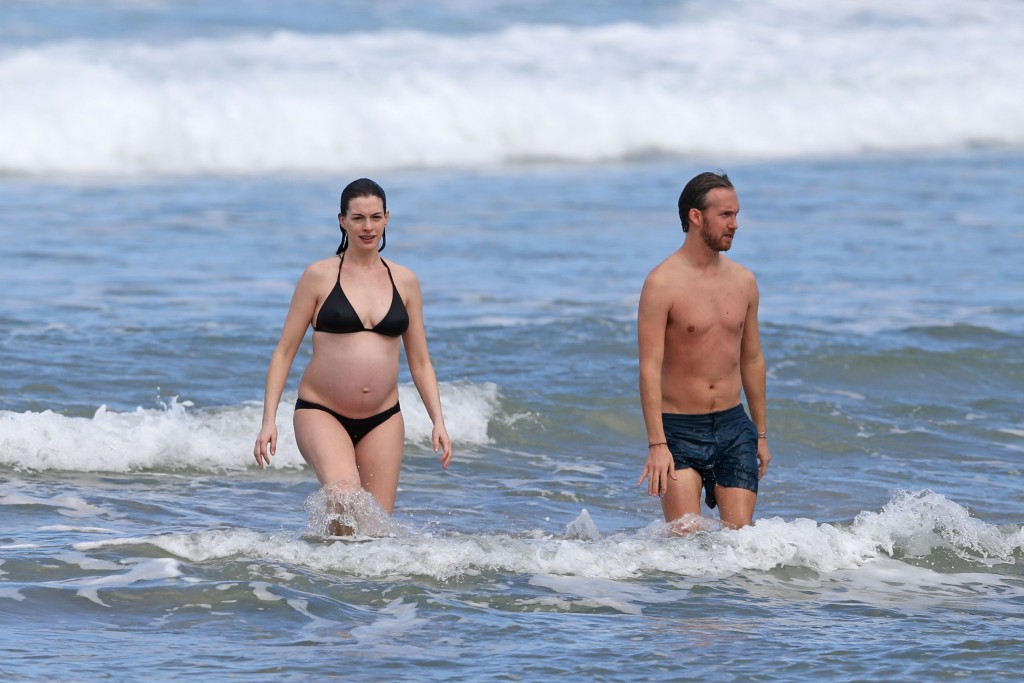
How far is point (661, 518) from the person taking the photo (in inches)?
339

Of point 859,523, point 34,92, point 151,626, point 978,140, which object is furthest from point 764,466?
point 978,140

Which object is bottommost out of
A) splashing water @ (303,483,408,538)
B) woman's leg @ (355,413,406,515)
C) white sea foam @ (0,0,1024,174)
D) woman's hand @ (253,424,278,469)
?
splashing water @ (303,483,408,538)

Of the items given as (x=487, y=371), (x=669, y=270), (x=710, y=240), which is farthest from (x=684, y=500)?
(x=487, y=371)

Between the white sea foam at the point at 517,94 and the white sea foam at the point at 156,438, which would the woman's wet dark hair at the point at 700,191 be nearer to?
the white sea foam at the point at 156,438

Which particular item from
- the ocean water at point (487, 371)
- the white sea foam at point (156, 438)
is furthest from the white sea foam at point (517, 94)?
the white sea foam at point (156, 438)

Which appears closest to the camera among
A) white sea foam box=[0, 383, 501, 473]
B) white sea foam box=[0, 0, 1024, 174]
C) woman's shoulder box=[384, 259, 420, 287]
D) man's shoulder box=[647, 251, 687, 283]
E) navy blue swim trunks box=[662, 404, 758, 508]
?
man's shoulder box=[647, 251, 687, 283]

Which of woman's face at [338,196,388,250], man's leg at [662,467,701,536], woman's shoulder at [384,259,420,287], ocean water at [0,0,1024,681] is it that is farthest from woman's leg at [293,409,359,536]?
man's leg at [662,467,701,536]

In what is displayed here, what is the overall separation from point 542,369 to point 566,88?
20050 mm

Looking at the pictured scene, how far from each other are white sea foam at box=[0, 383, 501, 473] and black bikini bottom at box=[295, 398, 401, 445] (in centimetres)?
243

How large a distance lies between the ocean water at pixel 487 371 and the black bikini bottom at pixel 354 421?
0.37 m

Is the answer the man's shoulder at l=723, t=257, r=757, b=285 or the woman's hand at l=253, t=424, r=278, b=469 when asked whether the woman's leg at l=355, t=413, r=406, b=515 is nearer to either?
the woman's hand at l=253, t=424, r=278, b=469

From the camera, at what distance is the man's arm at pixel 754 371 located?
712 centimetres

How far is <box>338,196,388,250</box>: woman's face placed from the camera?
6.99 metres

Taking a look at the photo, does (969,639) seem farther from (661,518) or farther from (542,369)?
(542,369)
